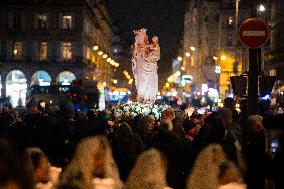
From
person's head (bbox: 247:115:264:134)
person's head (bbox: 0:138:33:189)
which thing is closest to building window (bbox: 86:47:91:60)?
person's head (bbox: 247:115:264:134)

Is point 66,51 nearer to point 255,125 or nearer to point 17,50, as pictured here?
point 17,50

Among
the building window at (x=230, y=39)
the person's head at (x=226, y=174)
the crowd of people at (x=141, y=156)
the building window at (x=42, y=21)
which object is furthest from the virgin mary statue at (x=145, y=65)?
the building window at (x=230, y=39)

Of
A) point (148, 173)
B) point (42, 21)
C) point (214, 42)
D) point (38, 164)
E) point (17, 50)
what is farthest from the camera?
point (214, 42)

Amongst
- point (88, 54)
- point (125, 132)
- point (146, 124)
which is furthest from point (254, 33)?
point (88, 54)

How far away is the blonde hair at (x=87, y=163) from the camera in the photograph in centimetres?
669

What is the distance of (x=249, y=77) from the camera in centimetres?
1359

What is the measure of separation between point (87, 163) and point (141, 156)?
20.6 inches

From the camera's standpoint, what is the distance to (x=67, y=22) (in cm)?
8650

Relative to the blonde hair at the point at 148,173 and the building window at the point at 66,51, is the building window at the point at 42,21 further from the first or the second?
the blonde hair at the point at 148,173

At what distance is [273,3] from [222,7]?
30.9 meters

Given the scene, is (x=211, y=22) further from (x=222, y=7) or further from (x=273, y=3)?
(x=273, y=3)

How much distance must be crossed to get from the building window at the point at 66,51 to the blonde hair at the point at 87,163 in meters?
79.2

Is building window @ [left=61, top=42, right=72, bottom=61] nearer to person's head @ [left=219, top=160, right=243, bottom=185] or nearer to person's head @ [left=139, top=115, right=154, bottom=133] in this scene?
person's head @ [left=139, top=115, right=154, bottom=133]

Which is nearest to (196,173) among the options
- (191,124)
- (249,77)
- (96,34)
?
(249,77)
